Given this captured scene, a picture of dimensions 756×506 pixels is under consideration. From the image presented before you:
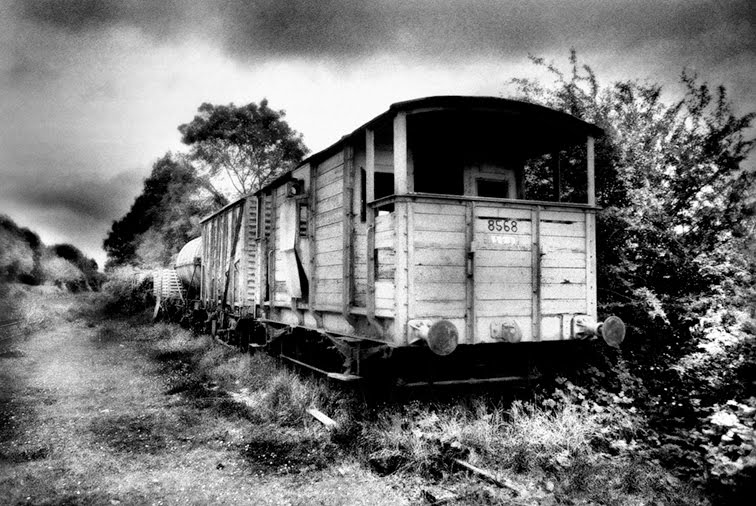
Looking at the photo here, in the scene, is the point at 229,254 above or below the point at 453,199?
below

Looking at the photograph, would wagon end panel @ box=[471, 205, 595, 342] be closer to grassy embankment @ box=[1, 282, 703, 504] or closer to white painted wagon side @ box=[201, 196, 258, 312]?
grassy embankment @ box=[1, 282, 703, 504]

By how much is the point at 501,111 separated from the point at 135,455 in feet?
17.7

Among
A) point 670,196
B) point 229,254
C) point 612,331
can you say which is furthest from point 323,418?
point 229,254

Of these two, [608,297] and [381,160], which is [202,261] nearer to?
[381,160]

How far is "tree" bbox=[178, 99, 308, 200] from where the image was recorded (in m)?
26.8

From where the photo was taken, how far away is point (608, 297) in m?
7.57

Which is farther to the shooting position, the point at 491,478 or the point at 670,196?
the point at 670,196

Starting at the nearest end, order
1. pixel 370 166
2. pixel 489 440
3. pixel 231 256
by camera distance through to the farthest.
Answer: pixel 489 440, pixel 370 166, pixel 231 256

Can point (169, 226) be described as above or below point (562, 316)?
above

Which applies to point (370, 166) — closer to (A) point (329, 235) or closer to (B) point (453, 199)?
(B) point (453, 199)

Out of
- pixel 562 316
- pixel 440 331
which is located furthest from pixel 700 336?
pixel 440 331

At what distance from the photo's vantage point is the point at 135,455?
5.25 m

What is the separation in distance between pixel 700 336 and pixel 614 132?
3301mm

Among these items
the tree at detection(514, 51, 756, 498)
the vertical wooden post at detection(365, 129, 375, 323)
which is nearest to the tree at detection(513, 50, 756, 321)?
the tree at detection(514, 51, 756, 498)
